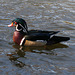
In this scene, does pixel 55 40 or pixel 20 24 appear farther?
pixel 55 40

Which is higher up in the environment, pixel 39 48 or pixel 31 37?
pixel 31 37

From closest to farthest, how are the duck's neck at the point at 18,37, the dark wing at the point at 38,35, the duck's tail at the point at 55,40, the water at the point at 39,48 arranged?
the water at the point at 39,48 → the dark wing at the point at 38,35 → the duck's neck at the point at 18,37 → the duck's tail at the point at 55,40

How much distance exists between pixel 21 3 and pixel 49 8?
6.56 ft

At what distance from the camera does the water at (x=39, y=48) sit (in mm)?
7012

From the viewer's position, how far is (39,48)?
29.2ft

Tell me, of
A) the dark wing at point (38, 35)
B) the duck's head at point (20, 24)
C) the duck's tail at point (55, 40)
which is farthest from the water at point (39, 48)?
the duck's head at point (20, 24)

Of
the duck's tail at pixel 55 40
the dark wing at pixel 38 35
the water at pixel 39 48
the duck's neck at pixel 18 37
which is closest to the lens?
the water at pixel 39 48

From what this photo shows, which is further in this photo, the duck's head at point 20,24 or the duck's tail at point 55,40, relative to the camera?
the duck's tail at point 55,40

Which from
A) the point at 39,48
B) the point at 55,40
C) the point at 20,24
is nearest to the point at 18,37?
the point at 20,24

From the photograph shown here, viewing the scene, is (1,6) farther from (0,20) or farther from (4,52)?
(4,52)

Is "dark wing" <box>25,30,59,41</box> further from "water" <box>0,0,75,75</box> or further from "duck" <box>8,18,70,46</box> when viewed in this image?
"water" <box>0,0,75,75</box>

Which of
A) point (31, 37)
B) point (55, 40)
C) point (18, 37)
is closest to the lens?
point (31, 37)

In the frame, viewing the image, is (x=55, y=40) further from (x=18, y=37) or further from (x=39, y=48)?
(x=18, y=37)

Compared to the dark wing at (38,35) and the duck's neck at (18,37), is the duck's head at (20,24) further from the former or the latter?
the dark wing at (38,35)
